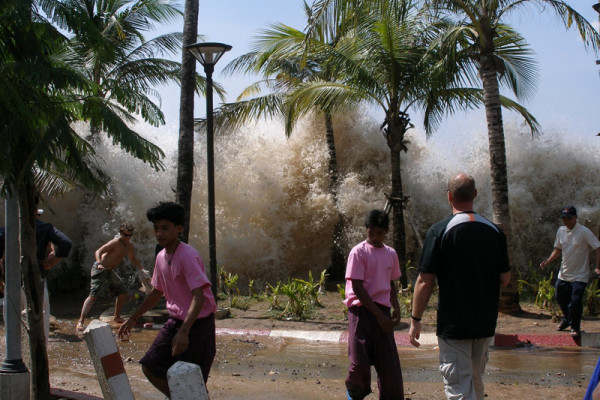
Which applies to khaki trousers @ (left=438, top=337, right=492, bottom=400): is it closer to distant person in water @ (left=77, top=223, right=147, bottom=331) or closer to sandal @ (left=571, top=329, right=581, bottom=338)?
sandal @ (left=571, top=329, right=581, bottom=338)

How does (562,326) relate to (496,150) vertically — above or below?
below

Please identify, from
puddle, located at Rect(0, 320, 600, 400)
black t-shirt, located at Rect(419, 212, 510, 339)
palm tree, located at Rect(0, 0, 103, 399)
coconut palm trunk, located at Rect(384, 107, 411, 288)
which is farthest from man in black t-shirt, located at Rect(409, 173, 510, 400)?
coconut palm trunk, located at Rect(384, 107, 411, 288)

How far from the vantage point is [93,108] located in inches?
197

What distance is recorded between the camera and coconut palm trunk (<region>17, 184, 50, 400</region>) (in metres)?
5.05

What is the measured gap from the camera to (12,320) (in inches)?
197

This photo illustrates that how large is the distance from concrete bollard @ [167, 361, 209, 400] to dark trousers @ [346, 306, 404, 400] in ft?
7.56

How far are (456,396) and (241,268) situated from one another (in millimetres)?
13019

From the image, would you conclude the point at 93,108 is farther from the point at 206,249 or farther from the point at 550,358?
Answer: the point at 206,249

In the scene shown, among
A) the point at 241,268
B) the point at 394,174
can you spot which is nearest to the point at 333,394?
the point at 394,174

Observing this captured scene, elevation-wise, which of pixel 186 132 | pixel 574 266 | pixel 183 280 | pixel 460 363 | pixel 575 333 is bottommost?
pixel 575 333

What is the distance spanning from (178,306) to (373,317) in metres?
→ 1.49

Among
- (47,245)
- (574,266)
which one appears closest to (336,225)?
(574,266)

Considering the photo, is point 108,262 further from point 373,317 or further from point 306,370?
point 373,317

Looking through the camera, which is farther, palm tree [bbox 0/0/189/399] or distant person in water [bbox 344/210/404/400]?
distant person in water [bbox 344/210/404/400]
